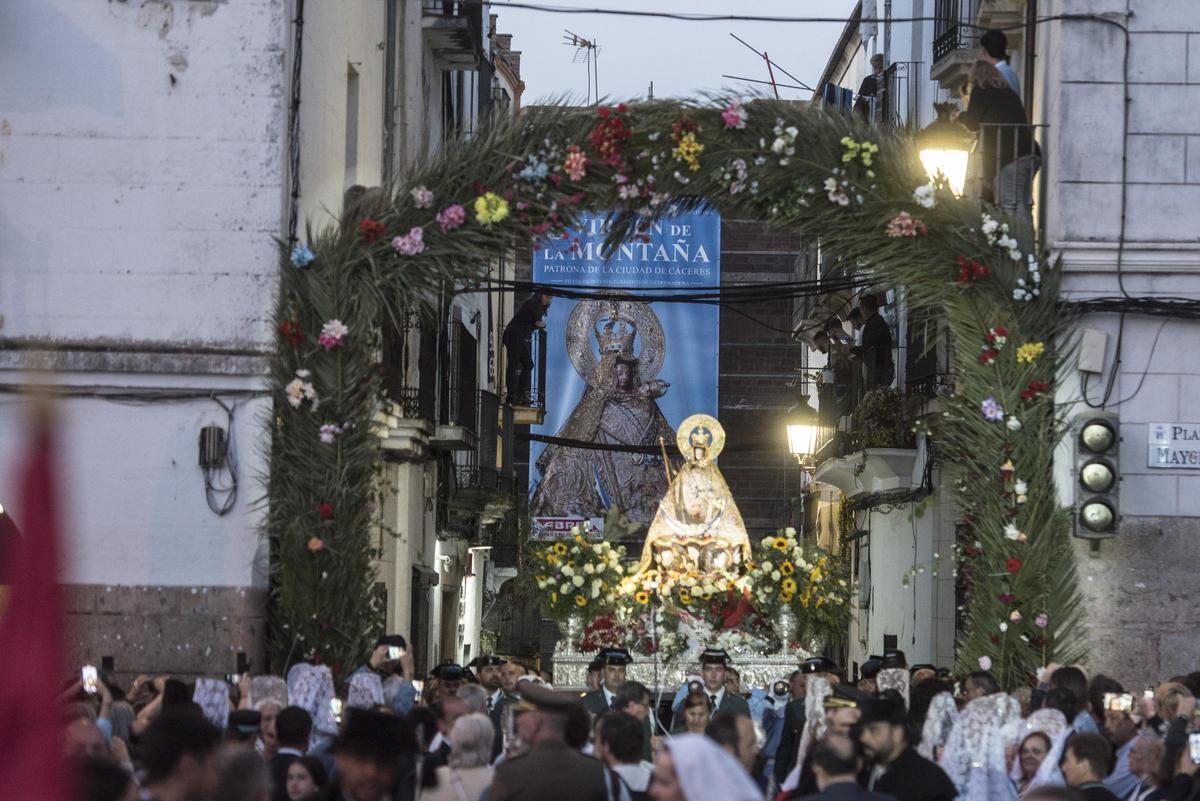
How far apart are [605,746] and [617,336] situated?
2840 centimetres

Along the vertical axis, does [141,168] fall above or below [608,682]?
above

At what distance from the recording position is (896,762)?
9.21m

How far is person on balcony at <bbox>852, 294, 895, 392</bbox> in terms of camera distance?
959 inches

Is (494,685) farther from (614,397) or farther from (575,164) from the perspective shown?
(614,397)

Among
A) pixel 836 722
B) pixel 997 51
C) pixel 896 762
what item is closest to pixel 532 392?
pixel 997 51

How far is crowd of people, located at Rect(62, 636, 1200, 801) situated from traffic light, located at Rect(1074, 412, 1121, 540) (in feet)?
4.36

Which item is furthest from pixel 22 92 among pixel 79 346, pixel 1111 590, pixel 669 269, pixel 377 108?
pixel 669 269

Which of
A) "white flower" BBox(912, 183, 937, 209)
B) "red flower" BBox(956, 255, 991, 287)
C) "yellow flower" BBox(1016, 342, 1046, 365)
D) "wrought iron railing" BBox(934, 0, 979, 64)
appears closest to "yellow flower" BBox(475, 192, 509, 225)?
"white flower" BBox(912, 183, 937, 209)

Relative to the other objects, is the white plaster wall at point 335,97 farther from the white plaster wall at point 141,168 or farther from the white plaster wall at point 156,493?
the white plaster wall at point 156,493

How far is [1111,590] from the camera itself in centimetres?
1552

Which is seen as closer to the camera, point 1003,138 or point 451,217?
point 451,217

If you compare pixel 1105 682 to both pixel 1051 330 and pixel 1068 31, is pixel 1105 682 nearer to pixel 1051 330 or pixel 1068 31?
pixel 1051 330

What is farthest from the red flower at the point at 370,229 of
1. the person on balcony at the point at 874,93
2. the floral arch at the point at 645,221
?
the person on balcony at the point at 874,93

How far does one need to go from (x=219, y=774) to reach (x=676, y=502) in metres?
17.3
